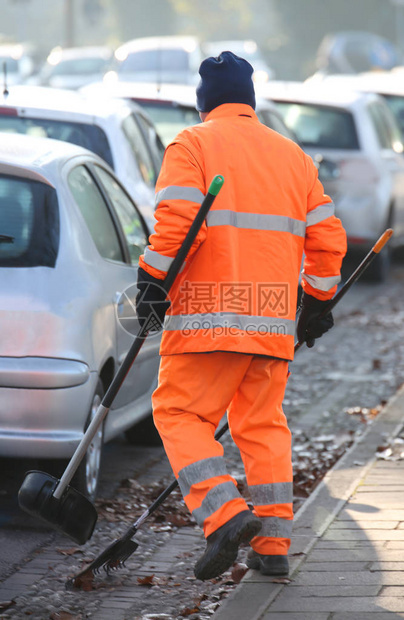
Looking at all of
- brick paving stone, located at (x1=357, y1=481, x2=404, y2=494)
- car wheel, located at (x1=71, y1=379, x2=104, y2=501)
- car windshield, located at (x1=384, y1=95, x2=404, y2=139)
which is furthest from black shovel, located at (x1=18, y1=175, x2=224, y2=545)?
car windshield, located at (x1=384, y1=95, x2=404, y2=139)

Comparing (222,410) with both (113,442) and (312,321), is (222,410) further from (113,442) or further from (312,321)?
(113,442)

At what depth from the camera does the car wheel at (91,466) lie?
207 inches

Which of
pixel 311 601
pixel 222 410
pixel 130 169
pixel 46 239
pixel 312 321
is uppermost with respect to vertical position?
pixel 130 169

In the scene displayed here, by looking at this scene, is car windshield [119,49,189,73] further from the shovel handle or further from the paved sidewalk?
the shovel handle

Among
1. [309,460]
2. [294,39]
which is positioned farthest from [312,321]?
[294,39]

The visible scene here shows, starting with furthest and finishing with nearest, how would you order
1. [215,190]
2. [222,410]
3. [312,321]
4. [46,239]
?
[46,239] < [312,321] < [222,410] < [215,190]

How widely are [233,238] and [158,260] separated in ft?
0.96

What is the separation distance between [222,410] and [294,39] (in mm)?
58629

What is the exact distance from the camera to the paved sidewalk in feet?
13.2

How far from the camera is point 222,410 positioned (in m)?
4.39

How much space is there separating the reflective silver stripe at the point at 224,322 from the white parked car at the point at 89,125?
12.5 feet

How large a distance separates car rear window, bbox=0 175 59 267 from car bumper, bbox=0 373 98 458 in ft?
1.89

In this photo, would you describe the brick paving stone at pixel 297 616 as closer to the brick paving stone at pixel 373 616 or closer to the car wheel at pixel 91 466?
the brick paving stone at pixel 373 616

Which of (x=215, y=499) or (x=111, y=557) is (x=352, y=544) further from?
(x=111, y=557)
